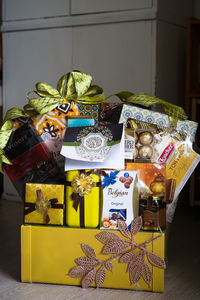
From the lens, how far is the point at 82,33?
238 centimetres

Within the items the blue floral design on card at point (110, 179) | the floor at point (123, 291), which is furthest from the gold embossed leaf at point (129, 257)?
the blue floral design on card at point (110, 179)

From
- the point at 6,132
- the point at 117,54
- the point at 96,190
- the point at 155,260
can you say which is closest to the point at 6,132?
the point at 6,132

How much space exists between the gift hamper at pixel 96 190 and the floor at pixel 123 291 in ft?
0.09

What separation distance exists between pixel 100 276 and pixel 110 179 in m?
0.29

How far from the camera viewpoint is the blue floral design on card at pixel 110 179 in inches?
47.0

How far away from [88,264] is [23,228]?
224 millimetres

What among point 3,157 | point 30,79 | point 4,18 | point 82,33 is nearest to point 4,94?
point 30,79

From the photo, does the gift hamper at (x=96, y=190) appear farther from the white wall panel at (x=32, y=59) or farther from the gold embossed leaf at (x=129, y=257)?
the white wall panel at (x=32, y=59)

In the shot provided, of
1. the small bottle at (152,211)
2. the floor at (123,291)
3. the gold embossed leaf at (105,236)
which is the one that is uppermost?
the small bottle at (152,211)

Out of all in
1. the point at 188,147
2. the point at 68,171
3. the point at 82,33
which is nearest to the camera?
the point at 68,171

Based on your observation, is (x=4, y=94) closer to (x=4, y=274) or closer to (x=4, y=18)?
(x=4, y=18)

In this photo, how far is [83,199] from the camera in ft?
3.97

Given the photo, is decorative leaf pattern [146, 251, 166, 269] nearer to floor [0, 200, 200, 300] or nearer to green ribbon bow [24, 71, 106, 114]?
floor [0, 200, 200, 300]

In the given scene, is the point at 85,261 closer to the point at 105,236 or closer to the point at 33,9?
the point at 105,236
